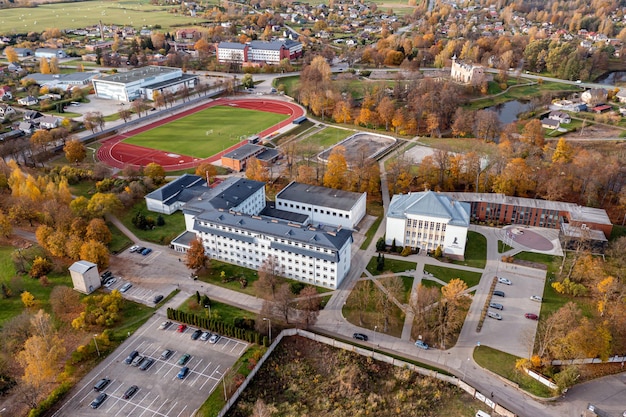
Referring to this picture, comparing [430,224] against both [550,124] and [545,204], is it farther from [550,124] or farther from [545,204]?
[550,124]

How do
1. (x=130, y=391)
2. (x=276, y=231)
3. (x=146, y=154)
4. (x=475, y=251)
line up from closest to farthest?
1. (x=130, y=391)
2. (x=276, y=231)
3. (x=475, y=251)
4. (x=146, y=154)

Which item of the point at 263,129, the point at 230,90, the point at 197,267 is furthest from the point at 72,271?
the point at 230,90

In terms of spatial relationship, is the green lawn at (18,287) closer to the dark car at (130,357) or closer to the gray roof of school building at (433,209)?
the dark car at (130,357)

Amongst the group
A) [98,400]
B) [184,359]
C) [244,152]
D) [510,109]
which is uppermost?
[510,109]

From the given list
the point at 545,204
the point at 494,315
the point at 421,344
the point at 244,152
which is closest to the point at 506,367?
the point at 494,315

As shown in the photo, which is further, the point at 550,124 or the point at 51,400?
the point at 550,124

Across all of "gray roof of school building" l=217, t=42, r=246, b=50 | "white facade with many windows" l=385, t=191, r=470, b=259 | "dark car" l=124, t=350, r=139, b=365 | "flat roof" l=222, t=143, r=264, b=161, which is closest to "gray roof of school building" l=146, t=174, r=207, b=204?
"flat roof" l=222, t=143, r=264, b=161
